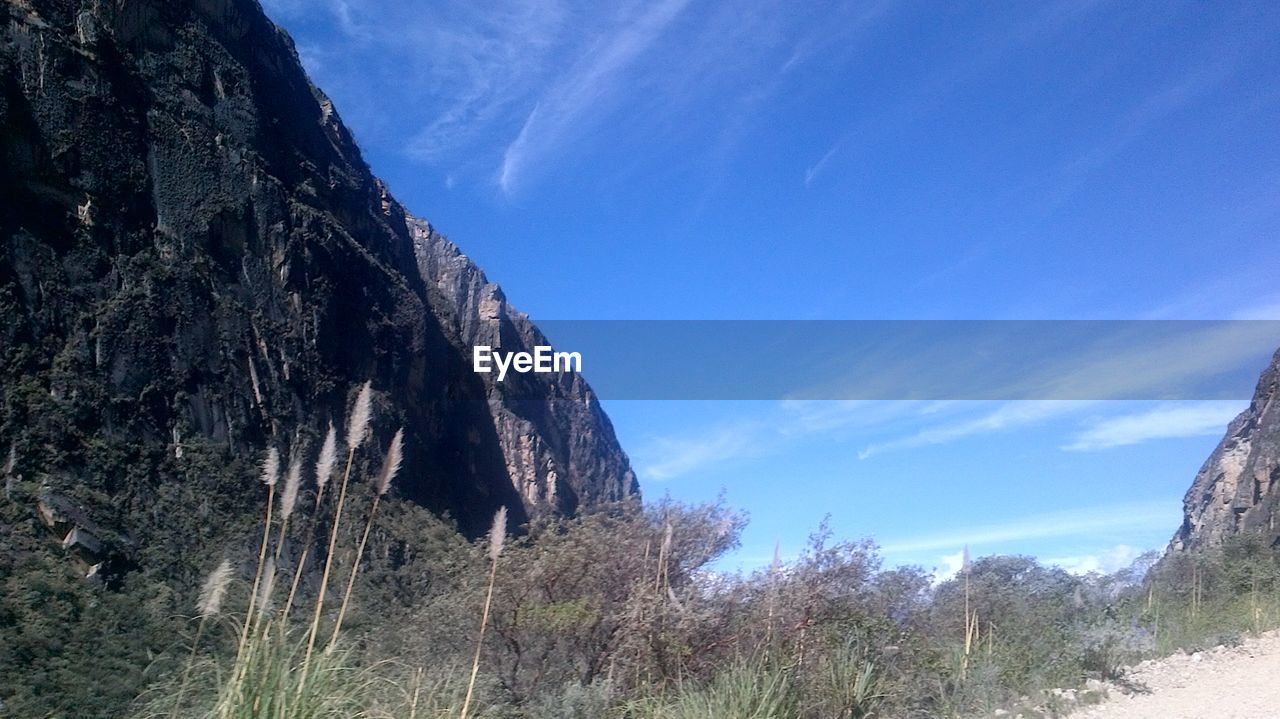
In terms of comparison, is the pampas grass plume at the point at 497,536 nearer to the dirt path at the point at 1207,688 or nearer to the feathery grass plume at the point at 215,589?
the feathery grass plume at the point at 215,589

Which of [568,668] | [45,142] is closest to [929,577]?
[568,668]

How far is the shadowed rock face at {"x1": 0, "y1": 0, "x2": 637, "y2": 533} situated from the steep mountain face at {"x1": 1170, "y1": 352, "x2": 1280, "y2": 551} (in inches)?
1405

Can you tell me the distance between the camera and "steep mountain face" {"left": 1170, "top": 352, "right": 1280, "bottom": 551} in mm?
44281

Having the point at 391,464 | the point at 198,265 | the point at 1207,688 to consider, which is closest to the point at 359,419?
the point at 391,464

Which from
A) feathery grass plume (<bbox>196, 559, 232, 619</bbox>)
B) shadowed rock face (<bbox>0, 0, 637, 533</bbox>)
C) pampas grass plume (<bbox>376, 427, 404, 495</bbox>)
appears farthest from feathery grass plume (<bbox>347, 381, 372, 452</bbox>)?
shadowed rock face (<bbox>0, 0, 637, 533</bbox>)

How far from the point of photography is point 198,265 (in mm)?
36094

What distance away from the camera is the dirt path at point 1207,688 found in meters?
11.6

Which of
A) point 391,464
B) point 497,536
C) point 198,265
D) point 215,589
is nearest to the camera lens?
point 215,589

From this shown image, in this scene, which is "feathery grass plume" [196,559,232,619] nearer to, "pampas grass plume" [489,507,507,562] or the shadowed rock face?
"pampas grass plume" [489,507,507,562]

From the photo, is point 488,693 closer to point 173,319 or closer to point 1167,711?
point 1167,711

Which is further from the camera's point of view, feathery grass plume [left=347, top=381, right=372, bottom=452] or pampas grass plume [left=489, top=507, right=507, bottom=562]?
pampas grass plume [left=489, top=507, right=507, bottom=562]

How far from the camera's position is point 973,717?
10594mm

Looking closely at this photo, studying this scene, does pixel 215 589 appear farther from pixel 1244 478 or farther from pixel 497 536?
pixel 1244 478

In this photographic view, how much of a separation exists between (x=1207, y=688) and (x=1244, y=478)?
41.3 meters
